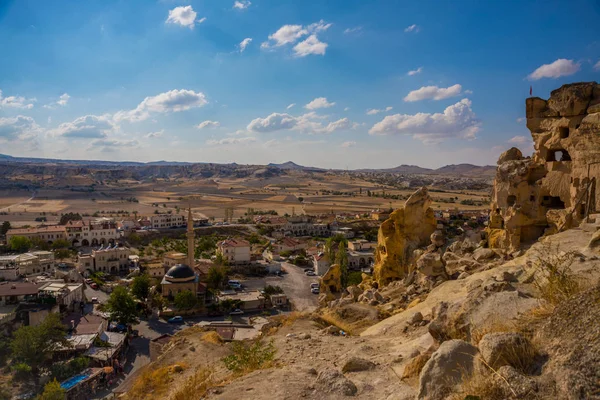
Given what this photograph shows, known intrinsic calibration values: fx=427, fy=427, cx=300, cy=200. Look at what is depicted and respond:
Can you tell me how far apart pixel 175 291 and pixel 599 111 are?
3404cm

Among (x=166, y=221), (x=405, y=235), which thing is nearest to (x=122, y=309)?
(x=405, y=235)

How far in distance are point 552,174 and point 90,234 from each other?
63.8 meters

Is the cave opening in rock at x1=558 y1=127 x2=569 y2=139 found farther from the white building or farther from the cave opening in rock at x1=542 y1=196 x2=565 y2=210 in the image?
the white building

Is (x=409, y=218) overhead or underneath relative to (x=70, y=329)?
overhead

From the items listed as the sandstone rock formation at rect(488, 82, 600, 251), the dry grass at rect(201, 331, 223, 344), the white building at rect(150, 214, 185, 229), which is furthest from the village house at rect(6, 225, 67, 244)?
the sandstone rock formation at rect(488, 82, 600, 251)

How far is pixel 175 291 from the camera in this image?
3844cm

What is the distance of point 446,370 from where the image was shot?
6.14 meters

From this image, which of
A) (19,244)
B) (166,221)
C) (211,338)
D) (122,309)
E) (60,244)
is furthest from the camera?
(166,221)

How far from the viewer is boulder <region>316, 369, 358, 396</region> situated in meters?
7.32

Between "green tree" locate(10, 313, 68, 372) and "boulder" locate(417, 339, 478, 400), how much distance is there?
77.4 ft

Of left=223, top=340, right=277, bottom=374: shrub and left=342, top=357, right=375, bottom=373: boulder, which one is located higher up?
left=342, top=357, right=375, bottom=373: boulder

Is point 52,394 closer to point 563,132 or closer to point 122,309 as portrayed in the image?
point 122,309

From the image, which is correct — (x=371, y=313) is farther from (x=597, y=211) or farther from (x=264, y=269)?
(x=264, y=269)

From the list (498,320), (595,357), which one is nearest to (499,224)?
(498,320)
